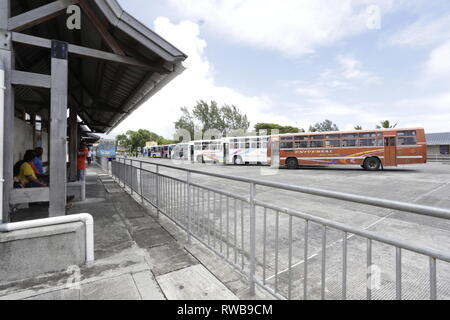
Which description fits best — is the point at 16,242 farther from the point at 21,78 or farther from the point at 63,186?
the point at 21,78

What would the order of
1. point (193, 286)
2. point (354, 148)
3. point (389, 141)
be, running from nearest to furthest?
point (193, 286)
point (389, 141)
point (354, 148)

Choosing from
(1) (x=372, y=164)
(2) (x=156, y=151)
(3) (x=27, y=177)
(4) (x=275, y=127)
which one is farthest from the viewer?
(4) (x=275, y=127)

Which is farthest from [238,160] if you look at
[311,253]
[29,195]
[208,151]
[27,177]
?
[29,195]

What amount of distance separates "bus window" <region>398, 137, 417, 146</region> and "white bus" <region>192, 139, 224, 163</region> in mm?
14777

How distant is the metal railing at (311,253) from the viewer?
4.58 feet

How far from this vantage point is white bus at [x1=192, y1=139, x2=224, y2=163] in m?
24.3

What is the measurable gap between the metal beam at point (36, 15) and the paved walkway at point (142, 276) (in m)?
3.08

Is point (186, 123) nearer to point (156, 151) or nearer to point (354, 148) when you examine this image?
point (156, 151)

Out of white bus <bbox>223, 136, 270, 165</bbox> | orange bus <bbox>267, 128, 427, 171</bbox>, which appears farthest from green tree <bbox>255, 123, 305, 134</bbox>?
orange bus <bbox>267, 128, 427, 171</bbox>

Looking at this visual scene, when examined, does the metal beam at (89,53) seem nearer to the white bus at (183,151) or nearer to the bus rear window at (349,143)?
the bus rear window at (349,143)

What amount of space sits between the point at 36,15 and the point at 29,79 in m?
0.86

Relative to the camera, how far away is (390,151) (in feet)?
46.9

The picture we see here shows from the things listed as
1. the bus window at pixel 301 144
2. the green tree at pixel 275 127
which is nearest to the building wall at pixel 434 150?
the green tree at pixel 275 127

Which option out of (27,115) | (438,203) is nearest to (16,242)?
(27,115)
